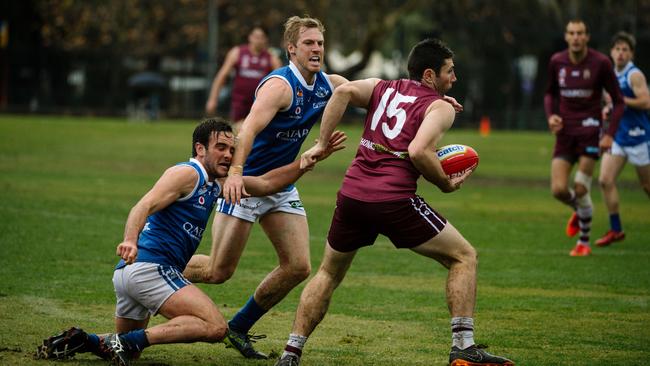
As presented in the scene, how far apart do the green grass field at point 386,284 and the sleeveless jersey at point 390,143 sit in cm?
120

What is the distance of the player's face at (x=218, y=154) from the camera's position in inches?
291

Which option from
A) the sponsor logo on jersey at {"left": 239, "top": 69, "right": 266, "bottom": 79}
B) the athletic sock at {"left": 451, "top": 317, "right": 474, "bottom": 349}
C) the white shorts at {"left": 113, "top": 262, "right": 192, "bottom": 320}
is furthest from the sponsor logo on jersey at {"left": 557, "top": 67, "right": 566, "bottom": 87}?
the white shorts at {"left": 113, "top": 262, "right": 192, "bottom": 320}

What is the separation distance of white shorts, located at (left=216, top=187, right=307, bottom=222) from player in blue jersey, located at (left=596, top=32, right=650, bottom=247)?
22.1 ft

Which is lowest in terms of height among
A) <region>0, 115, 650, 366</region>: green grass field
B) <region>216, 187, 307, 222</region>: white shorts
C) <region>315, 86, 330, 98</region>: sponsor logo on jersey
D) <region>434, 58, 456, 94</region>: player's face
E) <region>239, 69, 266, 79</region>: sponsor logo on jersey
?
<region>0, 115, 650, 366</region>: green grass field

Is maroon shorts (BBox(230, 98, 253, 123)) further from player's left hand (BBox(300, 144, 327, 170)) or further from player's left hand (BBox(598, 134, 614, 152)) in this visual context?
player's left hand (BBox(300, 144, 327, 170))

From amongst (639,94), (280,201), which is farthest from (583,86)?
(280,201)

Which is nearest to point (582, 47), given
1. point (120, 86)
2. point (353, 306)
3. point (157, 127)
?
Result: point (353, 306)

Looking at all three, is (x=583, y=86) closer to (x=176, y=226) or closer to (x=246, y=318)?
(x=246, y=318)

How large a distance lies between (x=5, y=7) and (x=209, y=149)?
5152 cm

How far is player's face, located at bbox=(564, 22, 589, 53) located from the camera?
13125 millimetres

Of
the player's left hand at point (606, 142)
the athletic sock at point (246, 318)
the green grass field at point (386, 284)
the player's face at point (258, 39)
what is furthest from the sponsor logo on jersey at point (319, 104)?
the player's face at point (258, 39)

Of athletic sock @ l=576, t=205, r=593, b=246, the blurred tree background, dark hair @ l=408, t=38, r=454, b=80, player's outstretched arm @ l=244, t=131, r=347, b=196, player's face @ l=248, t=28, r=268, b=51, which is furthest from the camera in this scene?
the blurred tree background

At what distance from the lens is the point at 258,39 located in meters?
18.5

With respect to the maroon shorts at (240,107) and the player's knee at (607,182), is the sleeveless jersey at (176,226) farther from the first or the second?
the maroon shorts at (240,107)
